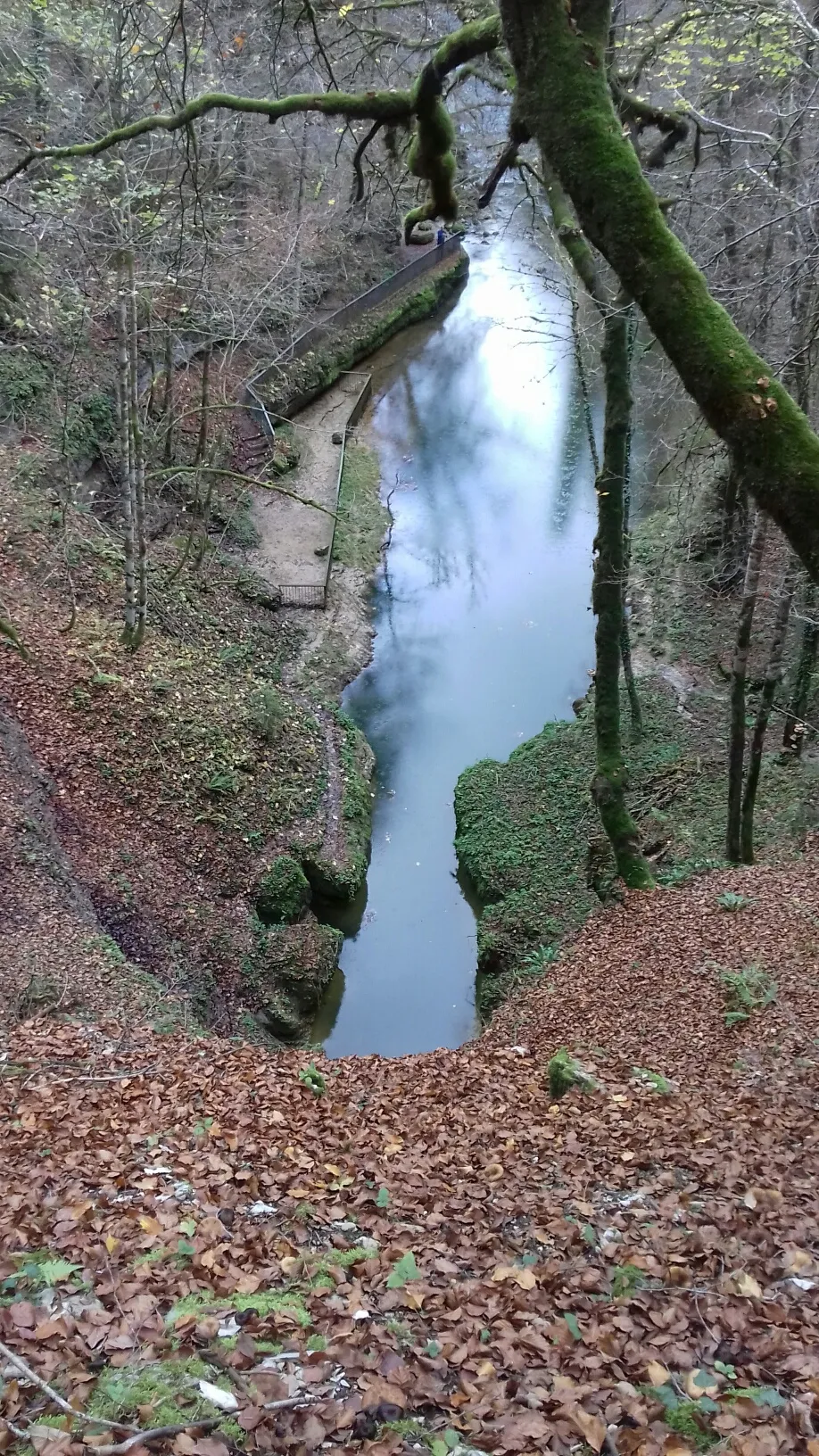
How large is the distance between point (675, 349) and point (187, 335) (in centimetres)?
1929

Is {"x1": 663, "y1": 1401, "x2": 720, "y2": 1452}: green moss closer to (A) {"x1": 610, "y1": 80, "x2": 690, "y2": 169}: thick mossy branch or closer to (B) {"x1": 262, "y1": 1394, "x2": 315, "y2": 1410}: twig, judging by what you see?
(B) {"x1": 262, "y1": 1394, "x2": 315, "y2": 1410}: twig

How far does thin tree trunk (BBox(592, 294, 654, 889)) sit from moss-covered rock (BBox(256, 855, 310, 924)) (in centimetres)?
478

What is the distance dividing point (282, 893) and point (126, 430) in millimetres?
6729

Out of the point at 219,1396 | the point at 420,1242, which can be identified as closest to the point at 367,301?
the point at 420,1242

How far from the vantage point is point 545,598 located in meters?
18.5

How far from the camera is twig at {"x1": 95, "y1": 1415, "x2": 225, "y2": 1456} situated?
7.55ft

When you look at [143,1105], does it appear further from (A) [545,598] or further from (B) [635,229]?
(A) [545,598]

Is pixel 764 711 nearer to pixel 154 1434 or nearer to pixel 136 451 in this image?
pixel 154 1434

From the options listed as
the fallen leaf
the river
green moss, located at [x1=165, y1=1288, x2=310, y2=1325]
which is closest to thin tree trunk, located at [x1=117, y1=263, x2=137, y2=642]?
the river

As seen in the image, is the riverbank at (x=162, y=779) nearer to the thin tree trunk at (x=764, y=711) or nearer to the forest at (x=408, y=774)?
the forest at (x=408, y=774)

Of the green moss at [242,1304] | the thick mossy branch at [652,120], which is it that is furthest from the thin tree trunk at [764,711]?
the green moss at [242,1304]

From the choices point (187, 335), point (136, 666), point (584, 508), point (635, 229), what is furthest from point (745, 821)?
point (187, 335)

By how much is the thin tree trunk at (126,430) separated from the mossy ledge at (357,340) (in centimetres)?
940

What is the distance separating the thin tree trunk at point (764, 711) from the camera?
890 cm
